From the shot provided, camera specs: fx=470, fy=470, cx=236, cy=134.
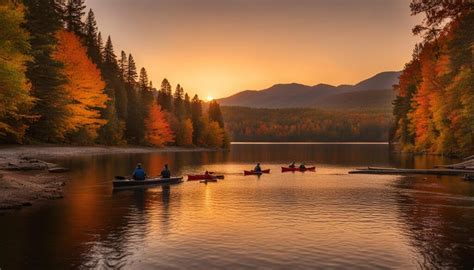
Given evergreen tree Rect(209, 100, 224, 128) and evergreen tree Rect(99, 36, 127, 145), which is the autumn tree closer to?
evergreen tree Rect(99, 36, 127, 145)

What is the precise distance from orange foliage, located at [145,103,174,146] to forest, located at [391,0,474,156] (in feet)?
203

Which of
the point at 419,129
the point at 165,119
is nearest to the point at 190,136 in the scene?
the point at 165,119

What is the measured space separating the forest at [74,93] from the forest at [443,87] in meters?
27.1

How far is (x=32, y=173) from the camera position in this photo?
4462 cm

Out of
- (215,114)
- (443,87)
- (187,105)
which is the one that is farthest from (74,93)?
(215,114)

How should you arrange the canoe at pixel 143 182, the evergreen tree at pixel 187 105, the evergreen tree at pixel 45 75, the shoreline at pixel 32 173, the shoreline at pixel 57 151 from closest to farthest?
the shoreline at pixel 32 173 < the canoe at pixel 143 182 < the evergreen tree at pixel 45 75 < the shoreline at pixel 57 151 < the evergreen tree at pixel 187 105

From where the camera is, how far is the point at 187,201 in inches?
1328

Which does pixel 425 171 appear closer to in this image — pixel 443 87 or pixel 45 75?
pixel 443 87

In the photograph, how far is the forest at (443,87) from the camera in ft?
97.7

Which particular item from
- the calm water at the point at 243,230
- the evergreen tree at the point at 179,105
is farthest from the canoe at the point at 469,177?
the evergreen tree at the point at 179,105

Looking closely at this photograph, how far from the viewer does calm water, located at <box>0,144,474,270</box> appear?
17.5 m

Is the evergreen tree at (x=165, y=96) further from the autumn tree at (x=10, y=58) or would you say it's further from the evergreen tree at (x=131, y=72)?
the autumn tree at (x=10, y=58)

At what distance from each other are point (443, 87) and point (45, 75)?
59.9 m

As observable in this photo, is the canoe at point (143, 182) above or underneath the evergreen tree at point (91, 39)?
underneath
